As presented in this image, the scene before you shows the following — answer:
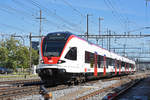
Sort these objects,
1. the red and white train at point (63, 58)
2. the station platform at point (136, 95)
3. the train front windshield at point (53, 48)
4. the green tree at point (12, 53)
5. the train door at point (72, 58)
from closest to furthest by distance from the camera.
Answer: the station platform at point (136, 95)
the red and white train at point (63, 58)
the train front windshield at point (53, 48)
the train door at point (72, 58)
the green tree at point (12, 53)

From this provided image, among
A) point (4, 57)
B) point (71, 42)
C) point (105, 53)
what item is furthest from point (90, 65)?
point (4, 57)

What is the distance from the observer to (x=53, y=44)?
1906 centimetres

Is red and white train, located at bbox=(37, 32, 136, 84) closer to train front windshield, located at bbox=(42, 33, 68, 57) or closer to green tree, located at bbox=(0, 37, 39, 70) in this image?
train front windshield, located at bbox=(42, 33, 68, 57)

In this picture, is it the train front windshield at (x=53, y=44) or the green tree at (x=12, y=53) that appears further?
the green tree at (x=12, y=53)

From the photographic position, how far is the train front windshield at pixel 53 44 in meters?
18.6

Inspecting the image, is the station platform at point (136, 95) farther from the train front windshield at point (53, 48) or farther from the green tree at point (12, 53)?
the green tree at point (12, 53)

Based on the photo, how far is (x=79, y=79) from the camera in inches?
838

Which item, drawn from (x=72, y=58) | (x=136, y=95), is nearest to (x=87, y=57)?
(x=72, y=58)

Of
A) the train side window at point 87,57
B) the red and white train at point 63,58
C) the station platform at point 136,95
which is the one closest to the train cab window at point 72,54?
the red and white train at point 63,58

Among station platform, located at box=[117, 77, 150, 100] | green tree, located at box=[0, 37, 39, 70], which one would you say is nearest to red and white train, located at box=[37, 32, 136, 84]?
station platform, located at box=[117, 77, 150, 100]

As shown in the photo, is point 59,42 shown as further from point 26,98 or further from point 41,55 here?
point 26,98

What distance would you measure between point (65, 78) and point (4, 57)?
35.2m

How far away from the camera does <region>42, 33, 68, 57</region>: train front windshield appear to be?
18.6 metres

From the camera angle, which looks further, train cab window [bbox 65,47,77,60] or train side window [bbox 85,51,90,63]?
train side window [bbox 85,51,90,63]
